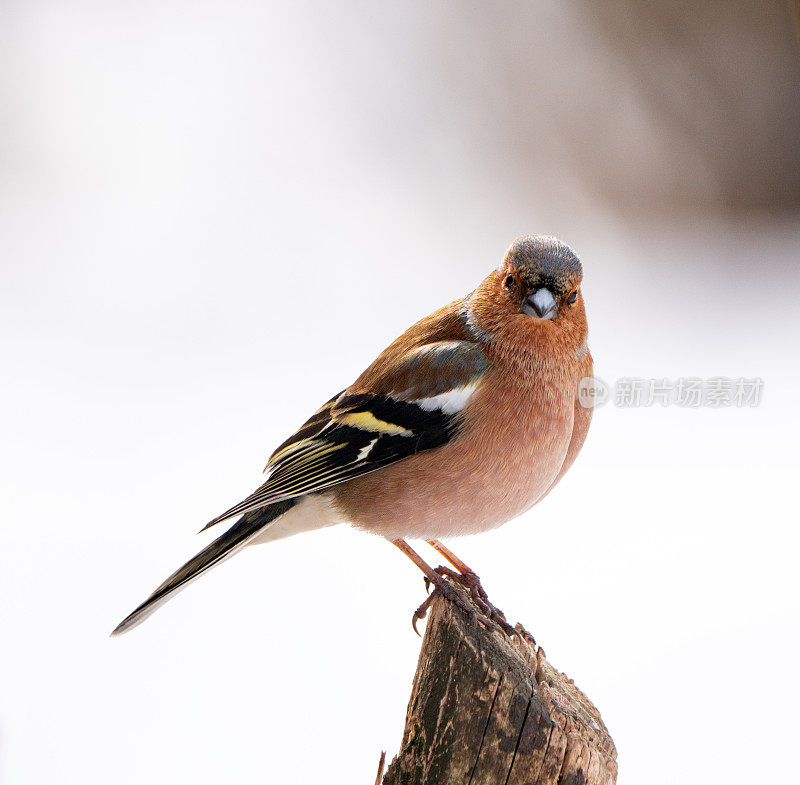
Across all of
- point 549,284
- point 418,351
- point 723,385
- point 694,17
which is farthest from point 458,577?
point 694,17

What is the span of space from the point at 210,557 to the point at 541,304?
1074mm

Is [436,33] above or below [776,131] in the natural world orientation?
below

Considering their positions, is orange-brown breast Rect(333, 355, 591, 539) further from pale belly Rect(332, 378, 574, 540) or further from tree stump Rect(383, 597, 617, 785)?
tree stump Rect(383, 597, 617, 785)

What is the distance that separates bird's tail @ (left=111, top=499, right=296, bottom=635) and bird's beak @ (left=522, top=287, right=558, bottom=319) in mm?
823

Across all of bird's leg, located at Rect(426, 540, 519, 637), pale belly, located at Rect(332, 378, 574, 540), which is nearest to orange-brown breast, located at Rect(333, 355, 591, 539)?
pale belly, located at Rect(332, 378, 574, 540)

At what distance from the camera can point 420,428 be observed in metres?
2.23

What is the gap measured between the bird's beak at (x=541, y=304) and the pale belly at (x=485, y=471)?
19 cm

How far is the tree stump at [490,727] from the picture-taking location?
1.87 m

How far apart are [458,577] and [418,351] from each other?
63 centimetres

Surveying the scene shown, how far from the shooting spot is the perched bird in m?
2.17

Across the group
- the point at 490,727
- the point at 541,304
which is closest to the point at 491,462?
the point at 541,304

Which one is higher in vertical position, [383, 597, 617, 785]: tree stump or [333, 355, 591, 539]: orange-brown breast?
[333, 355, 591, 539]: orange-brown breast

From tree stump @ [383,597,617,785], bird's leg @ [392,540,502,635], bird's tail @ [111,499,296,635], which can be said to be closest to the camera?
tree stump @ [383,597,617,785]

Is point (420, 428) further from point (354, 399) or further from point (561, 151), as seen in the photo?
point (561, 151)
